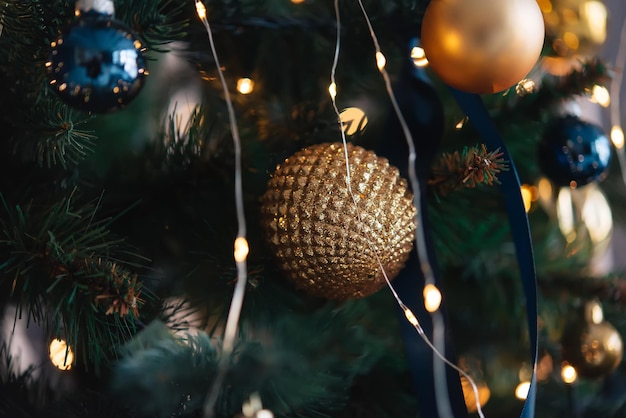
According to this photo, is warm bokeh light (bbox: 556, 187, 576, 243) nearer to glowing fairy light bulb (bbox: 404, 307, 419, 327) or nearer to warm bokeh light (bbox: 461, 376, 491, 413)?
warm bokeh light (bbox: 461, 376, 491, 413)

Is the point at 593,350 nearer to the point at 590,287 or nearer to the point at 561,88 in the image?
the point at 590,287

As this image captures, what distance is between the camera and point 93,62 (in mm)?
302

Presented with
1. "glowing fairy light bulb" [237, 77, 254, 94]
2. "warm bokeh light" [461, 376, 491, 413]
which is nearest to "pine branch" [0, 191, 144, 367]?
"glowing fairy light bulb" [237, 77, 254, 94]

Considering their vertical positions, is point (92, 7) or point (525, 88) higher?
point (92, 7)

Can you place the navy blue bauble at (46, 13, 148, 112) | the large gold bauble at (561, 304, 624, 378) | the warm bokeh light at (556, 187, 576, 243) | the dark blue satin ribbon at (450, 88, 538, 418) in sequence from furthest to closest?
the warm bokeh light at (556, 187, 576, 243) < the large gold bauble at (561, 304, 624, 378) < the dark blue satin ribbon at (450, 88, 538, 418) < the navy blue bauble at (46, 13, 148, 112)

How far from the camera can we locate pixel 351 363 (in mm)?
437

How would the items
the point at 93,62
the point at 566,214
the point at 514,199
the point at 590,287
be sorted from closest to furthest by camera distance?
the point at 93,62
the point at 514,199
the point at 590,287
the point at 566,214

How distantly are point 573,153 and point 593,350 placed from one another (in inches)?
6.4

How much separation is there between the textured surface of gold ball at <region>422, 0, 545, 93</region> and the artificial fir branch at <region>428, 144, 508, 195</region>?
44 millimetres

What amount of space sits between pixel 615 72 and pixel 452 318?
0.82 ft

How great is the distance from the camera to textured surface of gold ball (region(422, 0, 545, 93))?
14.0 inches

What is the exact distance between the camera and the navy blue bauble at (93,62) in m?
0.30

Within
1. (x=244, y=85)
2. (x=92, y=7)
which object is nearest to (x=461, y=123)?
(x=244, y=85)

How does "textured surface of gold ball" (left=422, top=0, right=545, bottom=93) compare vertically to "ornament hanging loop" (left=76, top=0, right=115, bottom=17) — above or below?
below
